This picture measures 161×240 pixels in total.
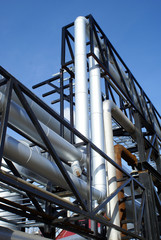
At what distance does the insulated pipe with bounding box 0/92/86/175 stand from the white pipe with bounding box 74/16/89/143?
37.5 inches

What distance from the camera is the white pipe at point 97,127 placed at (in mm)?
6766

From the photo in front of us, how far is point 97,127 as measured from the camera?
764 cm

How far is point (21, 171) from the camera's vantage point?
611 cm

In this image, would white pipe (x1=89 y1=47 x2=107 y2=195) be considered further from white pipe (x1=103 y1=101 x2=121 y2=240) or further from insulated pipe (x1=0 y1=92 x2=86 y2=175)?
insulated pipe (x1=0 y1=92 x2=86 y2=175)

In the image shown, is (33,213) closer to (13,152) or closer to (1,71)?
(13,152)

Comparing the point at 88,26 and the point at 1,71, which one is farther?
the point at 88,26

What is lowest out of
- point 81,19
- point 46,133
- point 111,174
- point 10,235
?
point 10,235

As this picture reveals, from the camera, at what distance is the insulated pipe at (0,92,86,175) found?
14.6 feet

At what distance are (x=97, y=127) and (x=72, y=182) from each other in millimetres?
3327

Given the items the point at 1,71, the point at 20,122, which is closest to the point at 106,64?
the point at 20,122

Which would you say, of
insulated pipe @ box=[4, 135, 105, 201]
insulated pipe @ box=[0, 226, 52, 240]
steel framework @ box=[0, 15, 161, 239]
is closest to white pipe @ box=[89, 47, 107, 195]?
steel framework @ box=[0, 15, 161, 239]

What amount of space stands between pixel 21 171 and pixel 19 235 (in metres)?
2.52

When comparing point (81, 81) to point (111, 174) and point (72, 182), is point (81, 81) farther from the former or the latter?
point (72, 182)

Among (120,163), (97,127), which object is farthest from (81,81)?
(120,163)
